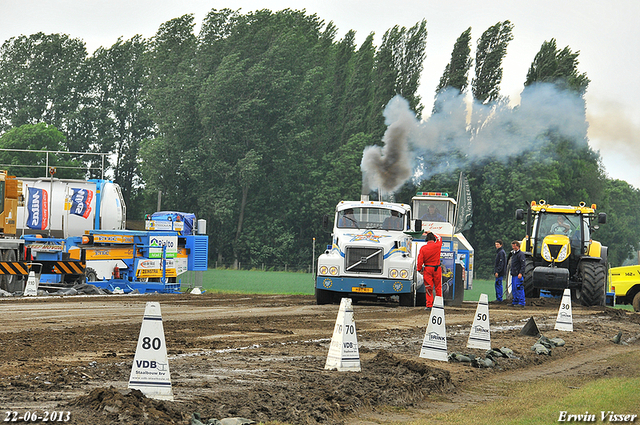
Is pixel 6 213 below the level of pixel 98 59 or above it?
below

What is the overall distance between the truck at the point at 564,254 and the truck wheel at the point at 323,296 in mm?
6548

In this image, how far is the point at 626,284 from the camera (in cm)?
2616

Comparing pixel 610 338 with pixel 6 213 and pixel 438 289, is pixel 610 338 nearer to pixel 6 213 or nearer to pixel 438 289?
pixel 438 289

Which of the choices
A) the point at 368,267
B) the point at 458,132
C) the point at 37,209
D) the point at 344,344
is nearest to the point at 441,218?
the point at 458,132

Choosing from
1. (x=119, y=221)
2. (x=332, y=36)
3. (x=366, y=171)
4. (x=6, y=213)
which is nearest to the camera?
(x=6, y=213)

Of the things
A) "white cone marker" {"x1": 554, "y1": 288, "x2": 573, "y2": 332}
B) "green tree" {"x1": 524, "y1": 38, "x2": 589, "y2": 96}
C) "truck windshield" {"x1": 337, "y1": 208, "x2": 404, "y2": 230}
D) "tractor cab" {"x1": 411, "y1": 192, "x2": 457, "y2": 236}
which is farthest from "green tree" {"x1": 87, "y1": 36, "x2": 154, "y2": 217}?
"white cone marker" {"x1": 554, "y1": 288, "x2": 573, "y2": 332}

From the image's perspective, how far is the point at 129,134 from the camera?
77.6 metres

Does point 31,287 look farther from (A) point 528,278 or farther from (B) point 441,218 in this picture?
(B) point 441,218

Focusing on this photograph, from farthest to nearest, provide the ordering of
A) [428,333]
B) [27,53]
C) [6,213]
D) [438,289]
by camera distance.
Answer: [27,53], [6,213], [438,289], [428,333]

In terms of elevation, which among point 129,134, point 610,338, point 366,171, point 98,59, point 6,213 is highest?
point 98,59

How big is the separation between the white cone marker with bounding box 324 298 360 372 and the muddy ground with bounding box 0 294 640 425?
7.3 inches

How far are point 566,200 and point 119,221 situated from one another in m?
41.2

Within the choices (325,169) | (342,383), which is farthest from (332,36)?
(342,383)

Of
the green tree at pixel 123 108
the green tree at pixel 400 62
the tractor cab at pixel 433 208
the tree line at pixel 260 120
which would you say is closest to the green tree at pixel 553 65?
the tree line at pixel 260 120
